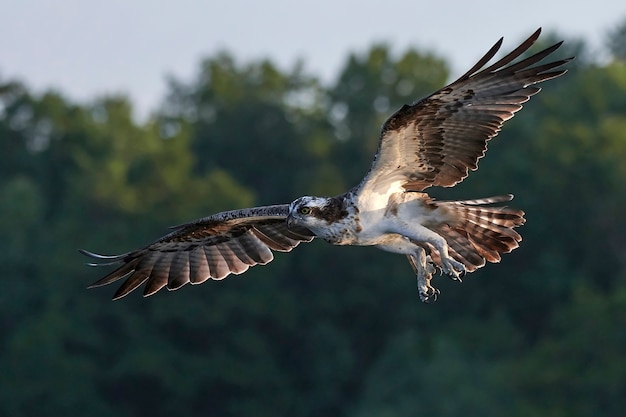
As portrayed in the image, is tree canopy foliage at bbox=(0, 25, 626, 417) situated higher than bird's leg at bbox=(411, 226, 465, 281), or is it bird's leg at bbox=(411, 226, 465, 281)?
tree canopy foliage at bbox=(0, 25, 626, 417)

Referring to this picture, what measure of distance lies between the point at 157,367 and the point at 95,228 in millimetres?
9788

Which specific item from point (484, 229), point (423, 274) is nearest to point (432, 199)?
point (484, 229)

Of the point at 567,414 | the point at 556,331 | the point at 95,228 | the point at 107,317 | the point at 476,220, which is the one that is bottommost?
the point at 476,220

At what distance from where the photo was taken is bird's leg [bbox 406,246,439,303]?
16.6 meters

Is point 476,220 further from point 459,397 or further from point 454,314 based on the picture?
point 454,314

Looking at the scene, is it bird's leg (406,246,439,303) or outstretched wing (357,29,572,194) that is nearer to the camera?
outstretched wing (357,29,572,194)

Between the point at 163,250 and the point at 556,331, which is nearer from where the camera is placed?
the point at 163,250

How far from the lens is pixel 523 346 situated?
5819 centimetres

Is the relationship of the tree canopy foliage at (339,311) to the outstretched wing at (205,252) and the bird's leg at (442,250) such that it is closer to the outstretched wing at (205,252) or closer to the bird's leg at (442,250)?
the outstretched wing at (205,252)

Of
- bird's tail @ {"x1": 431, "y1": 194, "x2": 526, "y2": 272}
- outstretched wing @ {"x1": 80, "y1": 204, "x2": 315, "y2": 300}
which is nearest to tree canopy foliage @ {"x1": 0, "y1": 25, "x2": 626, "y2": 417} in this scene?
outstretched wing @ {"x1": 80, "y1": 204, "x2": 315, "y2": 300}

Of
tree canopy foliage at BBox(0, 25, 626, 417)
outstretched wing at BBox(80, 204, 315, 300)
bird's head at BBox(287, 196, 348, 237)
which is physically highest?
tree canopy foliage at BBox(0, 25, 626, 417)

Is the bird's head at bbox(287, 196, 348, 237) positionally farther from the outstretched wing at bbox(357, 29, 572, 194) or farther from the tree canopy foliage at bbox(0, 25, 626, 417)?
the tree canopy foliage at bbox(0, 25, 626, 417)

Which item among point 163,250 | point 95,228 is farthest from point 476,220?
point 95,228

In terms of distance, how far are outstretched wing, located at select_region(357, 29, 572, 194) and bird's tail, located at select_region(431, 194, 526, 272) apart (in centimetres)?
45
